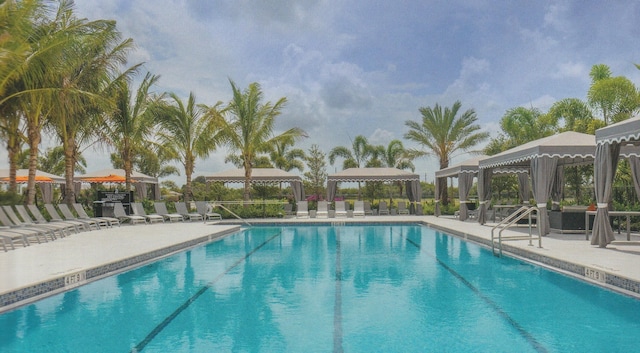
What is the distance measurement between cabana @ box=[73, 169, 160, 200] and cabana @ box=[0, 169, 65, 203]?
128cm

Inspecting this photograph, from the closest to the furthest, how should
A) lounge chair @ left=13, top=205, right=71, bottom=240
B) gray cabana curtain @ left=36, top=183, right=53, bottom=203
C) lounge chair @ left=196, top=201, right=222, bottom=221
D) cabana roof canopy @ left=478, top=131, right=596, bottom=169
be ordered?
lounge chair @ left=13, top=205, right=71, bottom=240 < cabana roof canopy @ left=478, top=131, right=596, bottom=169 < lounge chair @ left=196, top=201, right=222, bottom=221 < gray cabana curtain @ left=36, top=183, right=53, bottom=203

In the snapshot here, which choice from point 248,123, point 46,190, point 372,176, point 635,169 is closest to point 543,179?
point 635,169

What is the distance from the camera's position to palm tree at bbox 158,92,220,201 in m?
20.8

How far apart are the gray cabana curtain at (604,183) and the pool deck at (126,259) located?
0.27m

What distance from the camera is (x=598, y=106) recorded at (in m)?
21.0

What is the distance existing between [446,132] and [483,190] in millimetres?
9835

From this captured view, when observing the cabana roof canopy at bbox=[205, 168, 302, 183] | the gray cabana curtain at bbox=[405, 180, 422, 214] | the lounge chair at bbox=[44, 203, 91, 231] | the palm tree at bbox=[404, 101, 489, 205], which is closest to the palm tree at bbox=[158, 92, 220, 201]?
the cabana roof canopy at bbox=[205, 168, 302, 183]

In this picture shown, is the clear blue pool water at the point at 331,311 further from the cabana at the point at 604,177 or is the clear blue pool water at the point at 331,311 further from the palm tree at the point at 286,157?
the palm tree at the point at 286,157

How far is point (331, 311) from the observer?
559 centimetres

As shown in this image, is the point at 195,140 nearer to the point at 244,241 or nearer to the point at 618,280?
the point at 244,241

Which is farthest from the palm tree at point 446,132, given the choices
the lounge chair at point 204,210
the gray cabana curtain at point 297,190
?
the lounge chair at point 204,210

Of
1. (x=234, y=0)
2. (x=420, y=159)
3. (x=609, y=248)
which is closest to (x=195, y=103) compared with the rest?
(x=234, y=0)

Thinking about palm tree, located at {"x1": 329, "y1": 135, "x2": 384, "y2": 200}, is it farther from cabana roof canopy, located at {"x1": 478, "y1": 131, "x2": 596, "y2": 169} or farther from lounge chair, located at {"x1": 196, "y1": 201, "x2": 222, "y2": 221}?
cabana roof canopy, located at {"x1": 478, "y1": 131, "x2": 596, "y2": 169}

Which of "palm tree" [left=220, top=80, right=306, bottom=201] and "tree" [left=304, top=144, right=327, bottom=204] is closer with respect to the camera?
"palm tree" [left=220, top=80, right=306, bottom=201]
